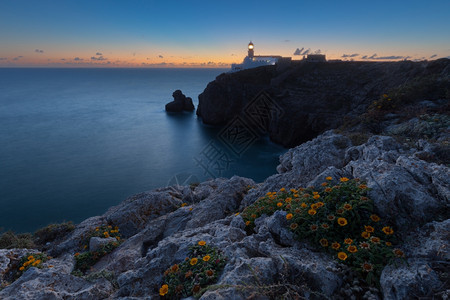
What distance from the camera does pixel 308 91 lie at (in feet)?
145

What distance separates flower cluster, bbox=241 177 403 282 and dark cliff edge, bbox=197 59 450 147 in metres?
30.8

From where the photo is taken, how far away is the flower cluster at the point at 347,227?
2.93 metres

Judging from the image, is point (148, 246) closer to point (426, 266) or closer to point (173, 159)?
point (426, 266)

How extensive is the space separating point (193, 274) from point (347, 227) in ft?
7.15

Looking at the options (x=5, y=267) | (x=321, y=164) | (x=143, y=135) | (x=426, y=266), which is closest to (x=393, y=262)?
(x=426, y=266)

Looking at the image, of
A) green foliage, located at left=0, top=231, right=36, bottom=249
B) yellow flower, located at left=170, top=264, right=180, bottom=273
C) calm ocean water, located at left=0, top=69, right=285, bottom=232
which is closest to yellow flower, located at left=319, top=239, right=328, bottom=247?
yellow flower, located at left=170, top=264, right=180, bottom=273

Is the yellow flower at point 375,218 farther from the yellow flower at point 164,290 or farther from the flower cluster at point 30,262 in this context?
the flower cluster at point 30,262

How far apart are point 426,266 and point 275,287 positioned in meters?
1.64

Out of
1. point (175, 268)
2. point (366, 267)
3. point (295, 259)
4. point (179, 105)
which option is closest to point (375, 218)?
point (366, 267)

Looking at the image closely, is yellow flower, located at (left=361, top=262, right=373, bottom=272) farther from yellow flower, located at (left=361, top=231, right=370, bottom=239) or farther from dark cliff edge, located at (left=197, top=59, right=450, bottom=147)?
dark cliff edge, located at (left=197, top=59, right=450, bottom=147)

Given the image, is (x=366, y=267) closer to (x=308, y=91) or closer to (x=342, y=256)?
(x=342, y=256)

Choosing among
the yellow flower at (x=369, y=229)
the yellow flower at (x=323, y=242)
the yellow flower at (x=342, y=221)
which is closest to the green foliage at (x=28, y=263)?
the yellow flower at (x=323, y=242)

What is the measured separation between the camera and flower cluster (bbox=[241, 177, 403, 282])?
115 inches

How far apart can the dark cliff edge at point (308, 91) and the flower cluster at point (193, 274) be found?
32114 mm
